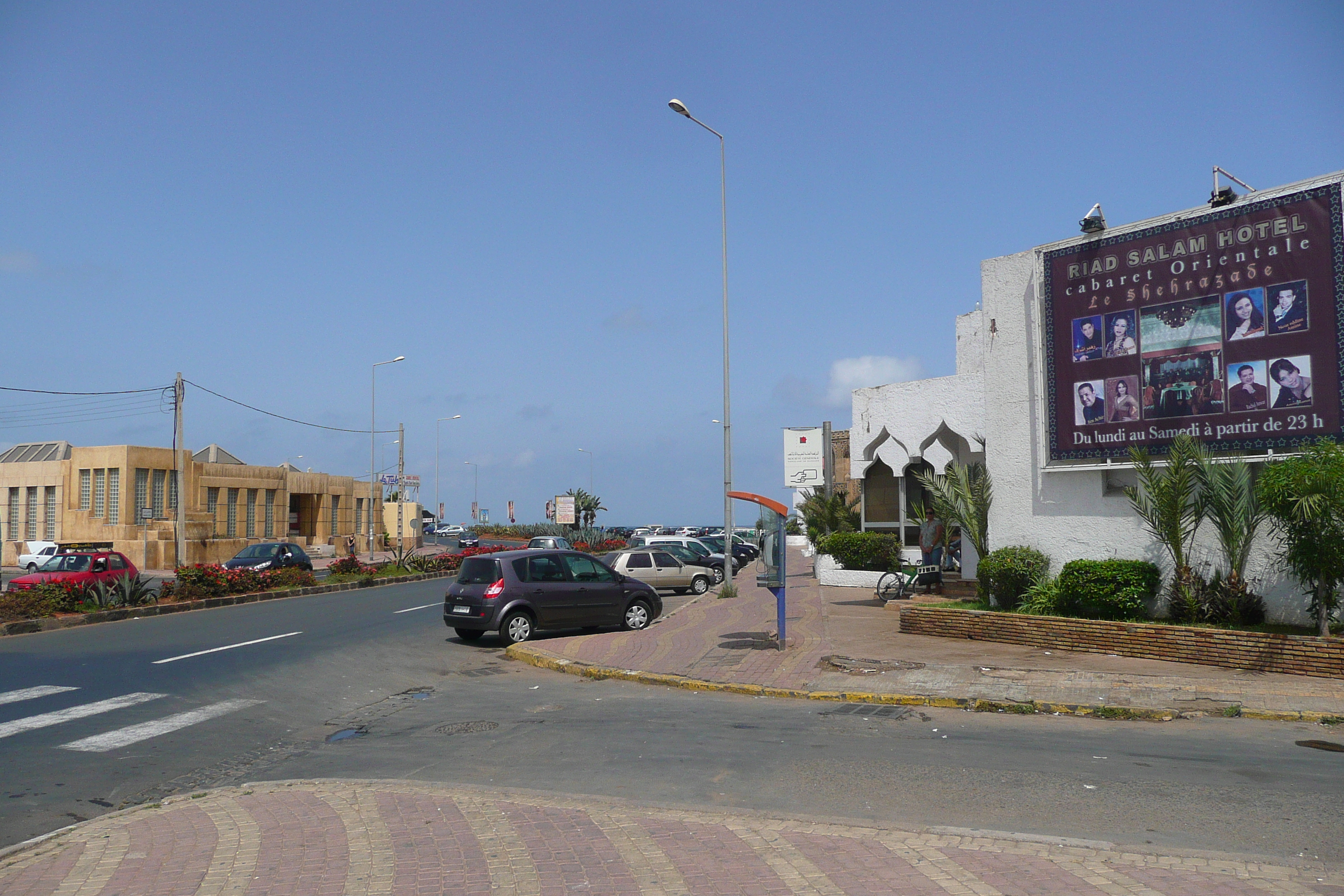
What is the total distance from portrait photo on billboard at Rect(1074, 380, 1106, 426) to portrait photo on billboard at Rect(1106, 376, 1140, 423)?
7cm

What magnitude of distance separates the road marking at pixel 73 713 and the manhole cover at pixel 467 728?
374 centimetres

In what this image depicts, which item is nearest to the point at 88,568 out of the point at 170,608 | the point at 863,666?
the point at 170,608

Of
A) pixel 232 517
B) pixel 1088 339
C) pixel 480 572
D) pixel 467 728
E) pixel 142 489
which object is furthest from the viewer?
pixel 232 517

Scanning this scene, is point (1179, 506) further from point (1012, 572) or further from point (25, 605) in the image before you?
point (25, 605)

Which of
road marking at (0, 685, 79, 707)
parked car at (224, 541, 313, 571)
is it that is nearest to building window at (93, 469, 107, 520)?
parked car at (224, 541, 313, 571)

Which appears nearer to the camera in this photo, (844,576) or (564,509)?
(844,576)

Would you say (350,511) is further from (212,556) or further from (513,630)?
(513,630)

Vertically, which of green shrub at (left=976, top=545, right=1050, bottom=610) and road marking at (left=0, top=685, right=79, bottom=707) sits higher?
green shrub at (left=976, top=545, right=1050, bottom=610)

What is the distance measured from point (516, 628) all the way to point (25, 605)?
35.2 feet

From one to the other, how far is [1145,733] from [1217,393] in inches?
249

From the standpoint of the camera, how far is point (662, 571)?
89.7 feet

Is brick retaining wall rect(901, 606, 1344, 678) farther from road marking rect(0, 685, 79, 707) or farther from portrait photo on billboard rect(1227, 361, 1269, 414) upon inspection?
road marking rect(0, 685, 79, 707)

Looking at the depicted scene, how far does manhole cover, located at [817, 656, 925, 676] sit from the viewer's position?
12.5m

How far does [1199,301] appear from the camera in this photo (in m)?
13.8
